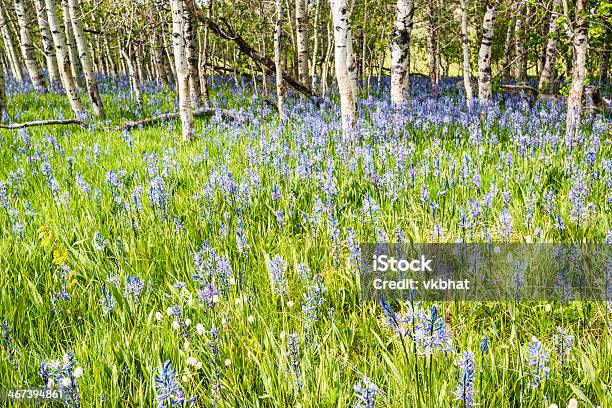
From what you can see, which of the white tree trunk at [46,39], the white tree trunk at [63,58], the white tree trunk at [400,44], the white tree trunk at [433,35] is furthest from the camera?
the white tree trunk at [433,35]

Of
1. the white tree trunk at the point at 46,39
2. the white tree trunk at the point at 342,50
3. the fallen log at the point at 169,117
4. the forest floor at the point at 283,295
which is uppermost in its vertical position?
the white tree trunk at the point at 46,39

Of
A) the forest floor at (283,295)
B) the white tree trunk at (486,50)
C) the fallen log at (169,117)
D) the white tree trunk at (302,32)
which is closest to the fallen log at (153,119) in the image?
the fallen log at (169,117)

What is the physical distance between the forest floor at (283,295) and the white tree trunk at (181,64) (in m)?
2.07

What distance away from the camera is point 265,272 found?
115 inches

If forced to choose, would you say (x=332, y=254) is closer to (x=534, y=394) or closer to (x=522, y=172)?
(x=534, y=394)

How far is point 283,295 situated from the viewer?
2.69 meters

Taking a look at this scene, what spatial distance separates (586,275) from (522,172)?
2.41 metres

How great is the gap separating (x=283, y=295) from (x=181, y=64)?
5574mm

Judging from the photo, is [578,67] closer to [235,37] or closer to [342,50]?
[342,50]

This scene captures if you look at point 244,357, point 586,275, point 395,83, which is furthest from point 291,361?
point 395,83

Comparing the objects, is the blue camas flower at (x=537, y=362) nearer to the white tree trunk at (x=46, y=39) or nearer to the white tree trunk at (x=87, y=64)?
the white tree trunk at (x=87, y=64)

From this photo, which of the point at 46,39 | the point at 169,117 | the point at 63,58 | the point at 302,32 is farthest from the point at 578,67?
the point at 46,39

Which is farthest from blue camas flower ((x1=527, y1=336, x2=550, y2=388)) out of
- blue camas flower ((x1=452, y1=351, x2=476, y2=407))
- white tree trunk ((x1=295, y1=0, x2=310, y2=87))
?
white tree trunk ((x1=295, y1=0, x2=310, y2=87))

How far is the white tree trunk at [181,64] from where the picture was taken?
677 cm
